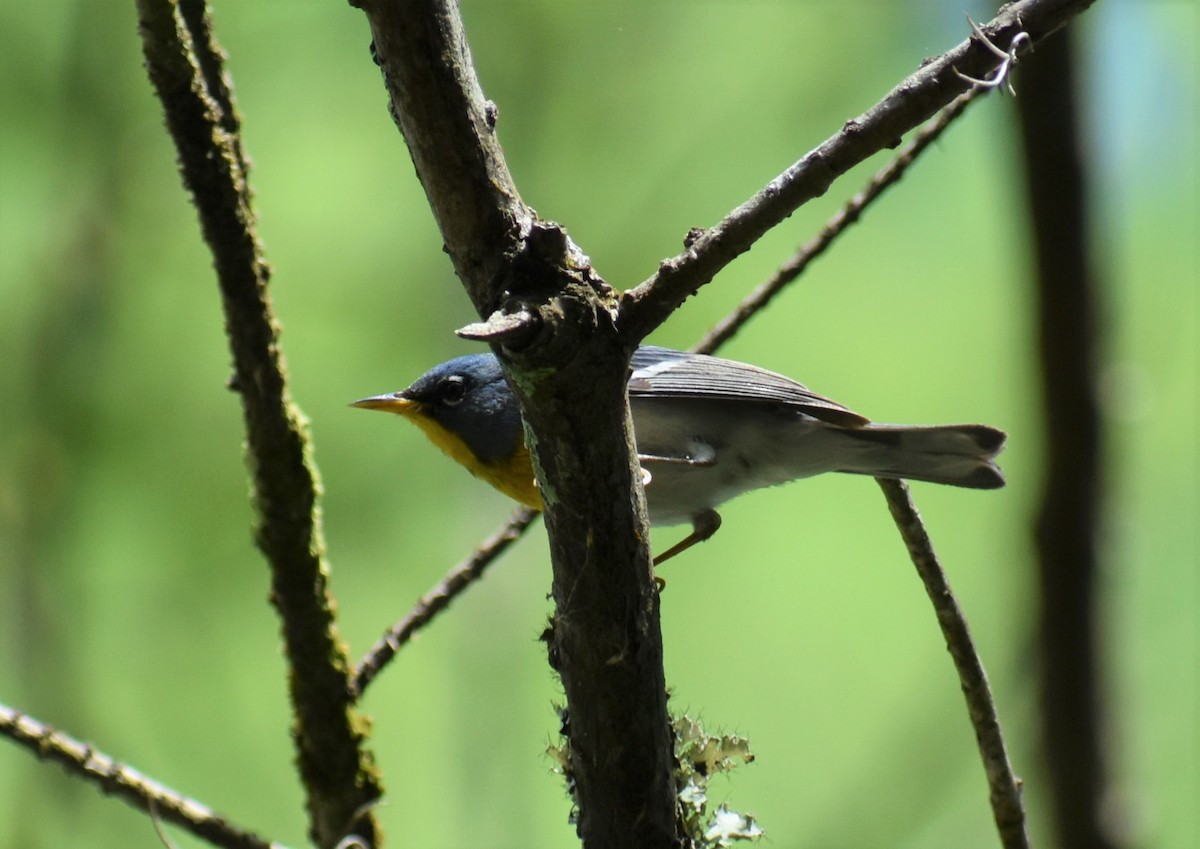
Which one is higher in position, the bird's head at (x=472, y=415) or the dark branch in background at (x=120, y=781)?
the bird's head at (x=472, y=415)

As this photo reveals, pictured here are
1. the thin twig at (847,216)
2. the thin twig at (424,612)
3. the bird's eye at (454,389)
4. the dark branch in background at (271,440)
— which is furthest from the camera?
the bird's eye at (454,389)

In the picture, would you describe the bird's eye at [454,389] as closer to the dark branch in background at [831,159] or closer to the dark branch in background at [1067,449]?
the dark branch in background at [1067,449]

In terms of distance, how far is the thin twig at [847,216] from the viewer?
2.82 meters

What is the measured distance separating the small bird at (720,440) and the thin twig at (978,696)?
36.2 inches

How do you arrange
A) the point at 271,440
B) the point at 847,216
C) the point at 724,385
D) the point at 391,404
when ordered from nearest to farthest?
the point at 271,440
the point at 847,216
the point at 724,385
the point at 391,404

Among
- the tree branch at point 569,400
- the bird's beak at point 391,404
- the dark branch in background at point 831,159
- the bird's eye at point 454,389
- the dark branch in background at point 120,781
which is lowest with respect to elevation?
the dark branch in background at point 120,781

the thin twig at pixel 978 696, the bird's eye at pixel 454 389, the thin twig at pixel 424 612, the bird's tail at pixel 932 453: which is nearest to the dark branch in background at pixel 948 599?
the thin twig at pixel 978 696

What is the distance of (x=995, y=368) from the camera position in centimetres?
738

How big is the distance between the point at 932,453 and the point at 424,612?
5.55 feet

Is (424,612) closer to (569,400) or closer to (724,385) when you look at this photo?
(724,385)

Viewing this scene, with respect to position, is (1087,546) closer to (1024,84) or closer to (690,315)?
(1024,84)

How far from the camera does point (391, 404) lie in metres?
3.92

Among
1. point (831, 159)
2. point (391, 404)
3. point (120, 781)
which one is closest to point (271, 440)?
point (120, 781)

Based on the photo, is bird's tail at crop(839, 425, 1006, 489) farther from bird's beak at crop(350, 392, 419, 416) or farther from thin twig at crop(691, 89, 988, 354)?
bird's beak at crop(350, 392, 419, 416)
